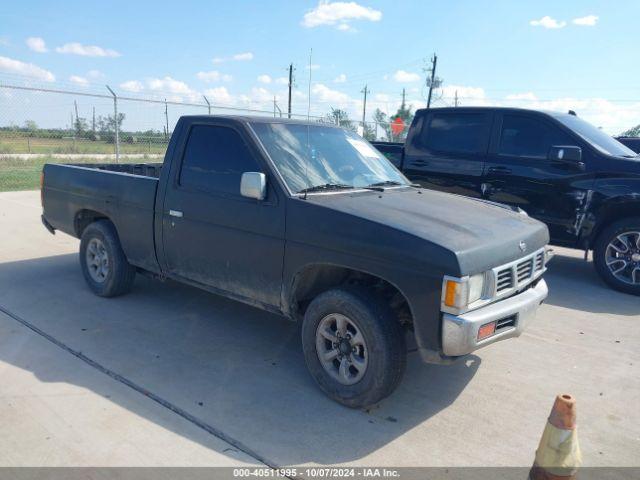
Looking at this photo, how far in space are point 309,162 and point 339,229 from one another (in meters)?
0.92

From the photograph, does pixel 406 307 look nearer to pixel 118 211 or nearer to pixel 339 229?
pixel 339 229

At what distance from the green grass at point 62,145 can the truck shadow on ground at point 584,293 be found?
50.4 feet

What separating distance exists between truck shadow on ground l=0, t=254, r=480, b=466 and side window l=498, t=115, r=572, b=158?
11.6ft

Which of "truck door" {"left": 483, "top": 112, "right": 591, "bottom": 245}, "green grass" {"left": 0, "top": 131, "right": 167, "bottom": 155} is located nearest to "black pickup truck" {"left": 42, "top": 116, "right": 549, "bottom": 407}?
"truck door" {"left": 483, "top": 112, "right": 591, "bottom": 245}

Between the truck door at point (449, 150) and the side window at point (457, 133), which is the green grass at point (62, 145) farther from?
the side window at point (457, 133)

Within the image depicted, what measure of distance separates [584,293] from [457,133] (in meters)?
2.71

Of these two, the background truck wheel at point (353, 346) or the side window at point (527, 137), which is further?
the side window at point (527, 137)

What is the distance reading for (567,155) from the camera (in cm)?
612

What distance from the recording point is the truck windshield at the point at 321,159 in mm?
3965

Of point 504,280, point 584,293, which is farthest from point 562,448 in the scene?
point 584,293

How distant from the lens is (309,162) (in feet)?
13.6

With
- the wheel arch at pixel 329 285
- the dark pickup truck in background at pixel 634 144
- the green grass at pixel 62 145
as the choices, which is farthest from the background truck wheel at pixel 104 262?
the green grass at pixel 62 145

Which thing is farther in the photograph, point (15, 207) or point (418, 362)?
point (15, 207)

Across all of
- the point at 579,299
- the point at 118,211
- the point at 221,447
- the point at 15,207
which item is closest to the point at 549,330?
the point at 579,299
